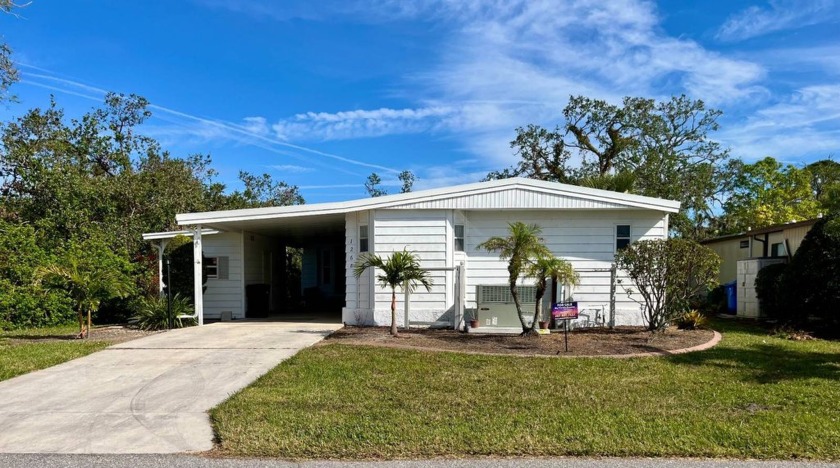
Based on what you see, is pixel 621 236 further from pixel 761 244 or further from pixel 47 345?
pixel 47 345

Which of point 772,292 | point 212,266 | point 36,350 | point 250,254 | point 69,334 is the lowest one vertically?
point 69,334

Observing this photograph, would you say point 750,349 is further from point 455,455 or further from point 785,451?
point 455,455

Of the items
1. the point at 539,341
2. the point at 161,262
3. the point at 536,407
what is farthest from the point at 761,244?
the point at 161,262

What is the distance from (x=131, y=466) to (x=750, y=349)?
357 inches

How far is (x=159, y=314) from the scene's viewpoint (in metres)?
13.0

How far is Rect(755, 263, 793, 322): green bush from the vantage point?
12273 millimetres

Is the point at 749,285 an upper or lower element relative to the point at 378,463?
upper

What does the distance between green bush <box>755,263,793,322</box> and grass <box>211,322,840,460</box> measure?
4.13 metres

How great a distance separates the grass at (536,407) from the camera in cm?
452

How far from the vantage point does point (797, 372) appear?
7305 mm

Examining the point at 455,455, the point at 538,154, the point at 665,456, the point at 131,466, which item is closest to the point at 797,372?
the point at 665,456

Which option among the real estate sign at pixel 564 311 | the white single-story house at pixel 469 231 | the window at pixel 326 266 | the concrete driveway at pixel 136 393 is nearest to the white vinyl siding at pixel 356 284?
the white single-story house at pixel 469 231

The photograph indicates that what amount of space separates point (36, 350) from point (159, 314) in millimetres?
3450

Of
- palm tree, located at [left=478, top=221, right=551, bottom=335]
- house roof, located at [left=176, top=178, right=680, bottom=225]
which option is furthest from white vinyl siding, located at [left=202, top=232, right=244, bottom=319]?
palm tree, located at [left=478, top=221, right=551, bottom=335]
